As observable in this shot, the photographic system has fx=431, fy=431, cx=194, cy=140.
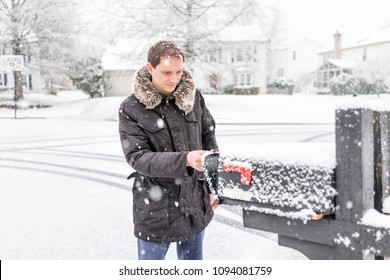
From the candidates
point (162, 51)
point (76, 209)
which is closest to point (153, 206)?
point (162, 51)

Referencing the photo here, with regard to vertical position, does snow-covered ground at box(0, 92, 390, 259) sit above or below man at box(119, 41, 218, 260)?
below

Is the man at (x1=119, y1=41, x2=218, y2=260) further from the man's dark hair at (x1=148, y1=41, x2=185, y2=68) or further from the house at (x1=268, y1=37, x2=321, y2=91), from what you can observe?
the house at (x1=268, y1=37, x2=321, y2=91)

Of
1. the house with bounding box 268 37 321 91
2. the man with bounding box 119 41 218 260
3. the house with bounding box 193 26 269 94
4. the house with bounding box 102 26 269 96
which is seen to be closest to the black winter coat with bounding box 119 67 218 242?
the man with bounding box 119 41 218 260

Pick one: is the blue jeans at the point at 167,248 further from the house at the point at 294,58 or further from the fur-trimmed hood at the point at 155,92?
the house at the point at 294,58

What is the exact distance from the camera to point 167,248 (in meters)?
2.16

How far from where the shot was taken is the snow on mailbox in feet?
3.92

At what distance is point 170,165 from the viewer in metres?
1.71

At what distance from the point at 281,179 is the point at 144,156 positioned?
0.76 meters

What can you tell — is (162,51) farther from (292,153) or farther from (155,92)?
(292,153)

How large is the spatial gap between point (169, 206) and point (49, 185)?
511cm

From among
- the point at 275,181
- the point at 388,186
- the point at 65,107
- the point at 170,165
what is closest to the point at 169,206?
the point at 170,165

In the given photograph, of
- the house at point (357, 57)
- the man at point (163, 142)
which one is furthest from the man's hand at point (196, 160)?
the house at point (357, 57)

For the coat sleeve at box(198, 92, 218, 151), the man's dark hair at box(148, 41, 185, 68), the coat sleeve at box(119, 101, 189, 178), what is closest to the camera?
the coat sleeve at box(119, 101, 189, 178)

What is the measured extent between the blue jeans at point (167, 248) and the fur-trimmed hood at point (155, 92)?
622mm
